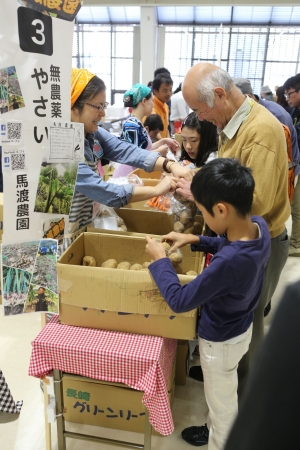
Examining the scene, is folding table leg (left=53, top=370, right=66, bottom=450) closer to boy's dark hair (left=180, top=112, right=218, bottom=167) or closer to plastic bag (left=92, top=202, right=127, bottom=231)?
plastic bag (left=92, top=202, right=127, bottom=231)

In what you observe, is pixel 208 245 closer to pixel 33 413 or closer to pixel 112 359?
pixel 112 359

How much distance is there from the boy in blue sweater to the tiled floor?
273 mm

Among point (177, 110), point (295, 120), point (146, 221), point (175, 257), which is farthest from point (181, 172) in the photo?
point (177, 110)

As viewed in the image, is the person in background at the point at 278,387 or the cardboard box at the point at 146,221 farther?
the cardboard box at the point at 146,221

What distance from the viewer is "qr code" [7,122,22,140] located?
1.24m

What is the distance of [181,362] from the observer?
7.10 ft

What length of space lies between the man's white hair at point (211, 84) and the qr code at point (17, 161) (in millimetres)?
747

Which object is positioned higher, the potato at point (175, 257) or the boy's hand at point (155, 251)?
the boy's hand at point (155, 251)

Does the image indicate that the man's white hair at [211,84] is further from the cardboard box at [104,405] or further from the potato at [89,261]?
the cardboard box at [104,405]

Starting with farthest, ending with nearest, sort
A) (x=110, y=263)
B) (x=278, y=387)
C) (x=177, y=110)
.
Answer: (x=177, y=110) → (x=110, y=263) → (x=278, y=387)

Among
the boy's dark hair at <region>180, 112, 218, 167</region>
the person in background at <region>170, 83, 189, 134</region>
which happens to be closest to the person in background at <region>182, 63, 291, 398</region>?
the boy's dark hair at <region>180, 112, 218, 167</region>

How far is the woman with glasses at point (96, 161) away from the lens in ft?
5.08

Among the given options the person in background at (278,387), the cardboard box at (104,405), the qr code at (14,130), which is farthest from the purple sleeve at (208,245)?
the person in background at (278,387)

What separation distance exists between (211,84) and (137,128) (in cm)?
150
